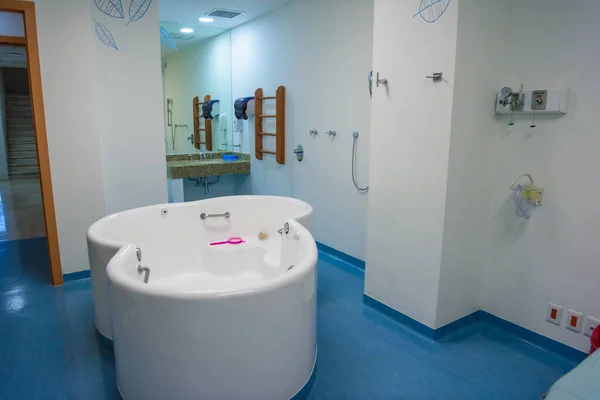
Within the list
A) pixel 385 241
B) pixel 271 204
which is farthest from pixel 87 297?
pixel 385 241

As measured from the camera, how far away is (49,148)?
3141 millimetres

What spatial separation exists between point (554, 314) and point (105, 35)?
12.6 ft

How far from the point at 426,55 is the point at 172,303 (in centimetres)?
192

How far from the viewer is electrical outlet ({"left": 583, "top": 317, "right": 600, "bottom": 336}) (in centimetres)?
216

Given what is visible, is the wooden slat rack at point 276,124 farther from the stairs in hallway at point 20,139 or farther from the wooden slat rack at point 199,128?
the stairs in hallway at point 20,139

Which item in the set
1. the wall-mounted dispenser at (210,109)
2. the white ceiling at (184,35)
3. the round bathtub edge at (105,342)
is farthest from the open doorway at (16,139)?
the round bathtub edge at (105,342)

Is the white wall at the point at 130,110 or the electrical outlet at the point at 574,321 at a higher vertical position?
the white wall at the point at 130,110

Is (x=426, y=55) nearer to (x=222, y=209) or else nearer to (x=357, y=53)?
(x=357, y=53)

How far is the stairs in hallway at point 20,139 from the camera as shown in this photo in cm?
916

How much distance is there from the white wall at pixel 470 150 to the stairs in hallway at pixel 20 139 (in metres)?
9.53

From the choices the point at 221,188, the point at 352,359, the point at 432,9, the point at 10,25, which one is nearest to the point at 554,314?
the point at 352,359

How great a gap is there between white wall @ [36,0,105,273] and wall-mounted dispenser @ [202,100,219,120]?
6.60 ft

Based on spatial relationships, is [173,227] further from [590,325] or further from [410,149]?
[590,325]

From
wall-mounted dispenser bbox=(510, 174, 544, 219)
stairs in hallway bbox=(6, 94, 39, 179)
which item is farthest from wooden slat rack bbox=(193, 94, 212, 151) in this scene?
stairs in hallway bbox=(6, 94, 39, 179)
